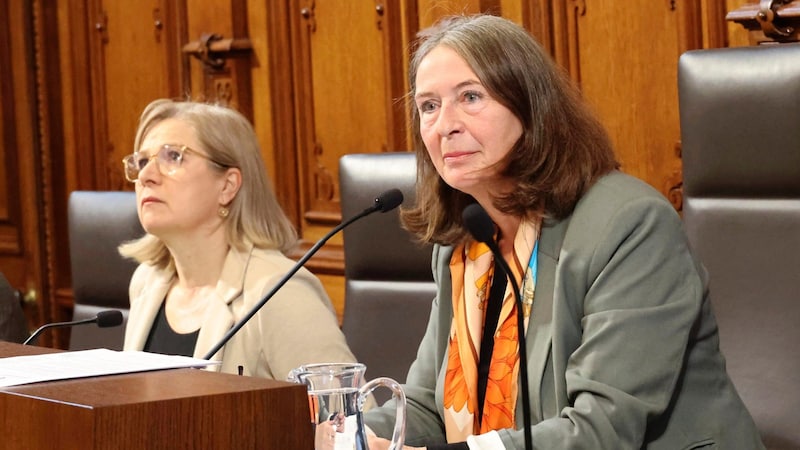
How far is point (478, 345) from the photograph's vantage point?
1992mm

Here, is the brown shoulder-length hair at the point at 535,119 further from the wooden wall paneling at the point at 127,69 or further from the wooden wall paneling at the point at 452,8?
the wooden wall paneling at the point at 127,69

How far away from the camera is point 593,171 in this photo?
6.33 ft

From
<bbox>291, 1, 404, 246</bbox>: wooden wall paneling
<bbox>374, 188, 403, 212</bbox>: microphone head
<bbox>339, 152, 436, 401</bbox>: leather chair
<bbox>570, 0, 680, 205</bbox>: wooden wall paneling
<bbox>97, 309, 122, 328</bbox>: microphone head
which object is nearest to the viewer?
<bbox>374, 188, 403, 212</bbox>: microphone head

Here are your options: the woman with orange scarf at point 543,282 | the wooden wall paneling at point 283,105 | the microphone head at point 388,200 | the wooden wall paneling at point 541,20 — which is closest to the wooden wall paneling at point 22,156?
the wooden wall paneling at point 283,105

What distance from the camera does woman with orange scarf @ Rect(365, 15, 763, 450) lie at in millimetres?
1716

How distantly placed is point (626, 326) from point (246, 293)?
1.08 metres

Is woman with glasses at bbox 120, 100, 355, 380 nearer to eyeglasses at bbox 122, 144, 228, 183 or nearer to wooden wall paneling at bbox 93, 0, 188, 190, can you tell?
eyeglasses at bbox 122, 144, 228, 183

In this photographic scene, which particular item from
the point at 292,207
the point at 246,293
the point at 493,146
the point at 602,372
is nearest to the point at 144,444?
the point at 602,372

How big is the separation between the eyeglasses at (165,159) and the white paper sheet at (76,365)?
1.10 metres

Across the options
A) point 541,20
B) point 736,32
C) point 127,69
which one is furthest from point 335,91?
point 736,32

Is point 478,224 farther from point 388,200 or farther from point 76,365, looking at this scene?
point 388,200

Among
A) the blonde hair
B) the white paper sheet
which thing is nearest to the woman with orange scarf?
the white paper sheet

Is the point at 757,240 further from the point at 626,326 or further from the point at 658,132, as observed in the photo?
the point at 658,132

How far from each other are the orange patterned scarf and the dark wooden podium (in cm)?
63
